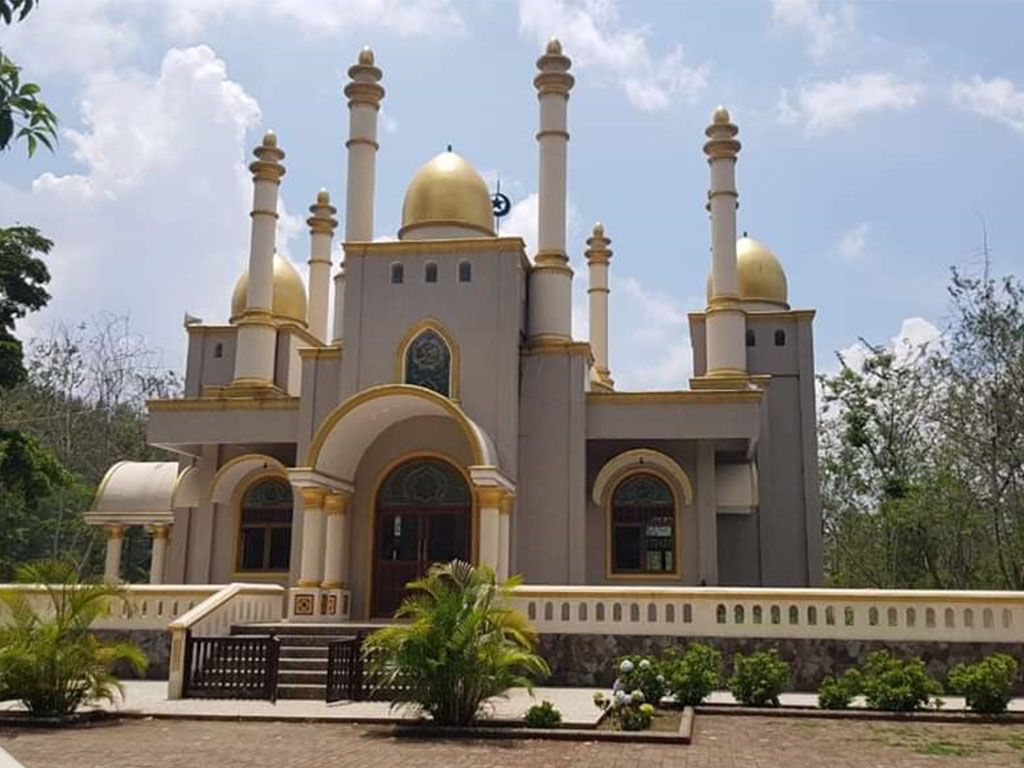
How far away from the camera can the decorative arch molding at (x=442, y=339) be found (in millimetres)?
19125

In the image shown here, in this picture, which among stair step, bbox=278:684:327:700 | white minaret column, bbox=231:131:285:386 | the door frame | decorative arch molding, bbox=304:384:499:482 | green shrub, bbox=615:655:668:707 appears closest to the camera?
green shrub, bbox=615:655:668:707

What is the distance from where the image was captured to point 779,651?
14336 millimetres

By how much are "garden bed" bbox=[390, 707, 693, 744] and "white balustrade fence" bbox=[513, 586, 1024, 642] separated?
393 cm

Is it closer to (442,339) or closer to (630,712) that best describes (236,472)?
→ (442,339)

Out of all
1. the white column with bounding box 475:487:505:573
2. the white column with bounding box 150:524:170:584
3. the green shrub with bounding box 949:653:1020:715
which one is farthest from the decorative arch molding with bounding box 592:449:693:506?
the white column with bounding box 150:524:170:584

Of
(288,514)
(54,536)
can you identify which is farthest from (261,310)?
(54,536)

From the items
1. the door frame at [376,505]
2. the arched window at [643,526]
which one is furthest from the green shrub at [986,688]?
the door frame at [376,505]

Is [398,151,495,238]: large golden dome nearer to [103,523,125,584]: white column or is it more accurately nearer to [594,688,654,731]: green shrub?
[103,523,125,584]: white column

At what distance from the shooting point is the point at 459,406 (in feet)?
62.0

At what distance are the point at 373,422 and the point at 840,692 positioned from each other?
30.4 ft

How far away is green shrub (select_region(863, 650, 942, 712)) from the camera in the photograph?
11.7 meters

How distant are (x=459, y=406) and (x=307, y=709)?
7419 millimetres

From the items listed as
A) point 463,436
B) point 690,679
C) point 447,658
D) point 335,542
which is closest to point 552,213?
point 463,436

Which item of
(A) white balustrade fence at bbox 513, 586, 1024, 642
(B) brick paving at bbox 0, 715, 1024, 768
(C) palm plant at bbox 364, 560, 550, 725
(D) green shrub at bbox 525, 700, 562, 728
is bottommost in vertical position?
Answer: (B) brick paving at bbox 0, 715, 1024, 768
